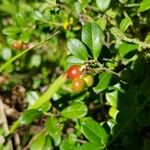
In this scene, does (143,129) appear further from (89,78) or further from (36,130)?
(36,130)

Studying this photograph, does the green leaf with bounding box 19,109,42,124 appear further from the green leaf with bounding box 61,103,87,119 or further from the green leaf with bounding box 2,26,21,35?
the green leaf with bounding box 2,26,21,35

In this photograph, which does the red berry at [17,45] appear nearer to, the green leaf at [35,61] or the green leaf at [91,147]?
the green leaf at [35,61]

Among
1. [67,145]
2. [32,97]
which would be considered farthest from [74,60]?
[32,97]

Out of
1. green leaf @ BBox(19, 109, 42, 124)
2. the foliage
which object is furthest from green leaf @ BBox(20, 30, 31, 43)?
green leaf @ BBox(19, 109, 42, 124)

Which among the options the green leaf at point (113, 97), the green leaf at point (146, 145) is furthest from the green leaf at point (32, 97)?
the green leaf at point (146, 145)

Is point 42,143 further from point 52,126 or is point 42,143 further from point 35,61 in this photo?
point 35,61
